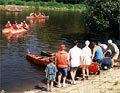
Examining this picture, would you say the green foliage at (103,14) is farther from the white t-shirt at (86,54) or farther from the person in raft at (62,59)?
the person in raft at (62,59)

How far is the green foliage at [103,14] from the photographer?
912 inches

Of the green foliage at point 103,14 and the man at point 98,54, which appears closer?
the man at point 98,54

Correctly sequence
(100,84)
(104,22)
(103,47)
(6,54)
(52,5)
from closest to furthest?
(100,84) < (103,47) < (6,54) < (104,22) < (52,5)

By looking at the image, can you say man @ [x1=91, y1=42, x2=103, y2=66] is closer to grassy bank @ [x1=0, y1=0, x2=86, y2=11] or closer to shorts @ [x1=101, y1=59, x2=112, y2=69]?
shorts @ [x1=101, y1=59, x2=112, y2=69]

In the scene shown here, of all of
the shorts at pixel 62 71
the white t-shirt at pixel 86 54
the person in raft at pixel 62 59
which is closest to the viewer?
the person in raft at pixel 62 59

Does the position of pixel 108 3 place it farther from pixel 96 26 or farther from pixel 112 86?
pixel 112 86

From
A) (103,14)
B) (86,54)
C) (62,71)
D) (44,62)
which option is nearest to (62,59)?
(62,71)

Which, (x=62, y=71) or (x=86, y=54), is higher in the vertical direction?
(x=86, y=54)

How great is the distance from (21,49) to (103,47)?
9716mm

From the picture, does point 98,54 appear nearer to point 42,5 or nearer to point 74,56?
point 74,56

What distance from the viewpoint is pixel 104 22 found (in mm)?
24453

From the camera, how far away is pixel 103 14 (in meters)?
24.7

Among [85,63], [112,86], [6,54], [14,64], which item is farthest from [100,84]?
[6,54]

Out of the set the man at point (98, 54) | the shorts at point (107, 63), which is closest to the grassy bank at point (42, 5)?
the shorts at point (107, 63)
